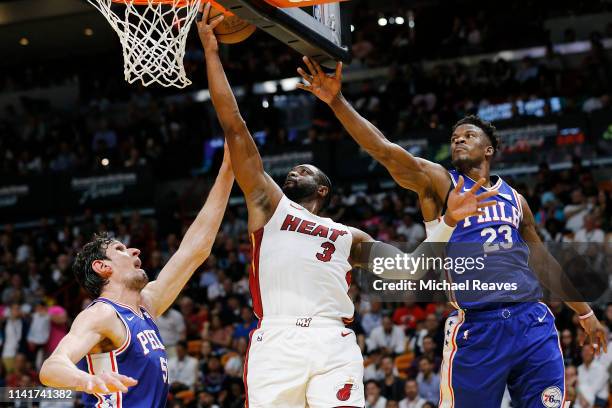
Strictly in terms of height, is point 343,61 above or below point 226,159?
above

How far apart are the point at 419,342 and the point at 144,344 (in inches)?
262

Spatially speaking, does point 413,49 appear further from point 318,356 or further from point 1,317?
point 318,356

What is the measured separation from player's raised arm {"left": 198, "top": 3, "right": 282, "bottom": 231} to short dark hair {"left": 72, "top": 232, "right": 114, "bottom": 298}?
0.91 meters

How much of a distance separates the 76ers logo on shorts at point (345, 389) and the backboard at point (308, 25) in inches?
86.4

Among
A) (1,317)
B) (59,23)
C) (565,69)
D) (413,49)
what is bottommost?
(1,317)

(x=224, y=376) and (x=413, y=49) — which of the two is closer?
(x=224, y=376)

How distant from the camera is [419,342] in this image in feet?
38.0

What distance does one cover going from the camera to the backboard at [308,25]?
224 inches

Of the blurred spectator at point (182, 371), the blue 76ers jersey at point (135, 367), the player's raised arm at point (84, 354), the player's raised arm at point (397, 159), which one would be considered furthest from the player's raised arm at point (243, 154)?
the blurred spectator at point (182, 371)

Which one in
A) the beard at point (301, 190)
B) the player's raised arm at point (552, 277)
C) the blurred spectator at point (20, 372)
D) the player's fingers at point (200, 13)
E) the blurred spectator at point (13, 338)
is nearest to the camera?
the beard at point (301, 190)

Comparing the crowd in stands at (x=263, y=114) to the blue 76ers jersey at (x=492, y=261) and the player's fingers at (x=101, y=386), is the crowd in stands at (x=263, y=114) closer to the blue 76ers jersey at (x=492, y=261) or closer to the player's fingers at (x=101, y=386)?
the blue 76ers jersey at (x=492, y=261)

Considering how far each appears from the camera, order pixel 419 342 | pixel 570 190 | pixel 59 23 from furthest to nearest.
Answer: pixel 59 23 → pixel 570 190 → pixel 419 342

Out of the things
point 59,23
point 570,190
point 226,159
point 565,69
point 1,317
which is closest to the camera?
point 226,159

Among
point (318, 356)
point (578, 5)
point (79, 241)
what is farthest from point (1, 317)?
point (578, 5)
